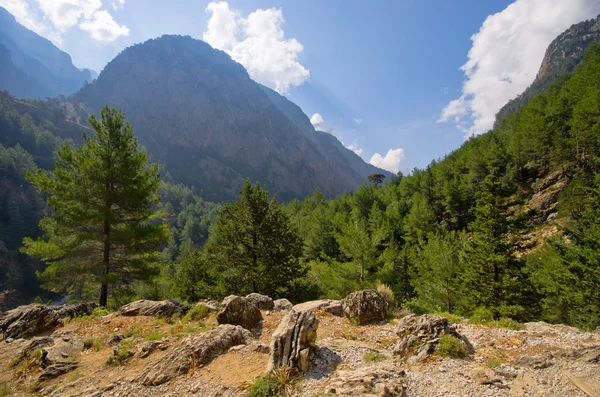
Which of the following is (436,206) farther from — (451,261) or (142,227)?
(142,227)

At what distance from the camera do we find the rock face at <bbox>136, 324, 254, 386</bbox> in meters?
Answer: 6.11

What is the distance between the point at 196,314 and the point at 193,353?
358 centimetres

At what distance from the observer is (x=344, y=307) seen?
9750 mm

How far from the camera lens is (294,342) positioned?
19.6 feet

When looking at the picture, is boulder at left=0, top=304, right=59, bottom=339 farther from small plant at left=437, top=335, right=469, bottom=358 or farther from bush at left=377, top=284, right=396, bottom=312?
small plant at left=437, top=335, right=469, bottom=358

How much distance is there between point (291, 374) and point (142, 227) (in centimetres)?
1143

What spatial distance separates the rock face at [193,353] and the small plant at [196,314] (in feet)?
8.87

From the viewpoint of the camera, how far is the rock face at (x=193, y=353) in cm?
611

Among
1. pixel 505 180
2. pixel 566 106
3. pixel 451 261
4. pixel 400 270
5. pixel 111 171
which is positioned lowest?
pixel 400 270

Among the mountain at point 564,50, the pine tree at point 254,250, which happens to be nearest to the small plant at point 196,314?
the pine tree at point 254,250

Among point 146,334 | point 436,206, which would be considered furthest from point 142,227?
point 436,206

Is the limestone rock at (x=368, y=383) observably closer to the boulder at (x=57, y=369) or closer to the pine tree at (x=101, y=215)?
the boulder at (x=57, y=369)

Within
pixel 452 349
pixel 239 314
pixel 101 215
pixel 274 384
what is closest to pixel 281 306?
pixel 239 314

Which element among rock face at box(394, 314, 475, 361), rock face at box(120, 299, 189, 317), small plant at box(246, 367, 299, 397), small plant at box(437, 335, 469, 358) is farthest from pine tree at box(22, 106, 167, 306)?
small plant at box(437, 335, 469, 358)
